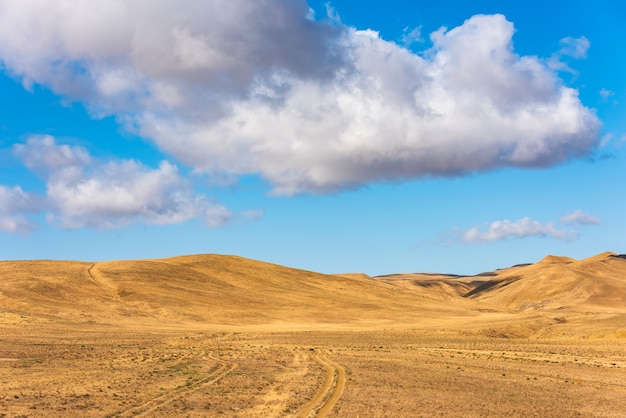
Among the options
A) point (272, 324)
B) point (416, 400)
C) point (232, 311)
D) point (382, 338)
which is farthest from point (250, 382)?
point (232, 311)

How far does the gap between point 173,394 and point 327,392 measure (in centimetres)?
598

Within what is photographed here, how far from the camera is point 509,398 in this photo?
2347cm

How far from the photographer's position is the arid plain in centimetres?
2184

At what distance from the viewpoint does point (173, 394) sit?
22.9 m

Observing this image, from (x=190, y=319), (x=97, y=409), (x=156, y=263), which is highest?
(x=156, y=263)

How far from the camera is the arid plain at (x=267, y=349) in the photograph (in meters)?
21.8

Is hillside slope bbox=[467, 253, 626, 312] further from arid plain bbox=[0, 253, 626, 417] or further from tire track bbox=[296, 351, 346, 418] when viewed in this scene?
tire track bbox=[296, 351, 346, 418]

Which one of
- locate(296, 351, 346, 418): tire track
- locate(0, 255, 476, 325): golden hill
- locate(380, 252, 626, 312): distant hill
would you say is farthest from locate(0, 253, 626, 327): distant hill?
locate(296, 351, 346, 418): tire track

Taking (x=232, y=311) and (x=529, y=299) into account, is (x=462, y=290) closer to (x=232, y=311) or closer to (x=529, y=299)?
(x=529, y=299)

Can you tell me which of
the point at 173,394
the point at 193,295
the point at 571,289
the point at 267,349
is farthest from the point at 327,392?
the point at 571,289

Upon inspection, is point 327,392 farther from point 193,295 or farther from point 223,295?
point 223,295

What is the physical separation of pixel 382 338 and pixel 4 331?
101ft

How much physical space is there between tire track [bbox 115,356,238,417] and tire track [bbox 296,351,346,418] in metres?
4.94

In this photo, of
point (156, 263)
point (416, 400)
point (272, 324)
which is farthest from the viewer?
point (156, 263)
